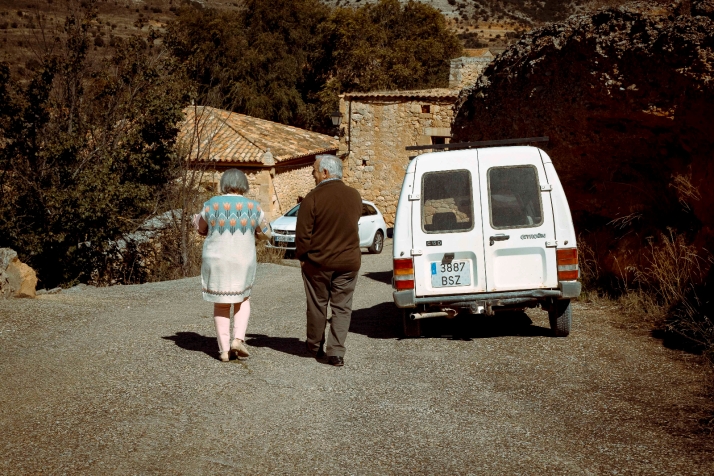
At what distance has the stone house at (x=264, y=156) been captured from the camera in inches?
1085

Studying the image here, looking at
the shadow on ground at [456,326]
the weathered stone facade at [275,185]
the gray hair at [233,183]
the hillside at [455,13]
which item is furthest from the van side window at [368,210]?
the hillside at [455,13]

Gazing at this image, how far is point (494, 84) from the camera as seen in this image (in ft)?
47.1

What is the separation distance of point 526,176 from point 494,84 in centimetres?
678

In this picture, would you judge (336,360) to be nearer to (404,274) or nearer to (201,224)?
(404,274)

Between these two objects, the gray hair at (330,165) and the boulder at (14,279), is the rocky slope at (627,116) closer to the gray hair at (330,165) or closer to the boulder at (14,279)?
the gray hair at (330,165)

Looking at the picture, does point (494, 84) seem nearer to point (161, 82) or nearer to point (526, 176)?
point (526, 176)

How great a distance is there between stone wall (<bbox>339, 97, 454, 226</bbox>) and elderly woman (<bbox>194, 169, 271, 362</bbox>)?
72.1ft

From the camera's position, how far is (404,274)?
7973 mm

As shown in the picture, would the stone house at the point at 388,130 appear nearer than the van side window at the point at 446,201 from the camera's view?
No

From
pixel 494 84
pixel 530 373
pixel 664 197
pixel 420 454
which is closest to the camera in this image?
pixel 420 454

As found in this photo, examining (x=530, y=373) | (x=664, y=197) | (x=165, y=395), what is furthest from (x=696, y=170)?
(x=165, y=395)

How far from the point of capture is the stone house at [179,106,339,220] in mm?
27562

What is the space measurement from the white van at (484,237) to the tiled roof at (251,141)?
58.1 ft

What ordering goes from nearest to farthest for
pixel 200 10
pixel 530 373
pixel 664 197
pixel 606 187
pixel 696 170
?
1. pixel 530 373
2. pixel 696 170
3. pixel 664 197
4. pixel 606 187
5. pixel 200 10
